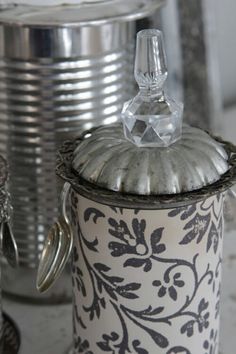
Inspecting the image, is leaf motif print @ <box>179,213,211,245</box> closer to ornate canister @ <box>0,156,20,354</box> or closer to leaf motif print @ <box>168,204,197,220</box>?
leaf motif print @ <box>168,204,197,220</box>

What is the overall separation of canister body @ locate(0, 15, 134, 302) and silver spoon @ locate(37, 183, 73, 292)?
0.38 feet

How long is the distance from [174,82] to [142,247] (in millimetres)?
Answer: 397

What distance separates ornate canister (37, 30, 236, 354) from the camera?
45 centimetres

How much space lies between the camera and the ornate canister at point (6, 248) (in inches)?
20.0

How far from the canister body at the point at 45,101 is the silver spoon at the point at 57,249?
4.5 inches

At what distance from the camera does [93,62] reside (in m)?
0.58

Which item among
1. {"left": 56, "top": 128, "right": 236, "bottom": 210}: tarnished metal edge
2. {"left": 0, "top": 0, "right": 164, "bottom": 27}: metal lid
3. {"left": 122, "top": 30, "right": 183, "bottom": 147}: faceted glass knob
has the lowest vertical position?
{"left": 56, "top": 128, "right": 236, "bottom": 210}: tarnished metal edge

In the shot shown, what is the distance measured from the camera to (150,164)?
0.45 meters

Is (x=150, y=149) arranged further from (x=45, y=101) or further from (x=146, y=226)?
(x=45, y=101)

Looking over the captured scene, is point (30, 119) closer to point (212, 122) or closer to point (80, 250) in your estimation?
point (80, 250)

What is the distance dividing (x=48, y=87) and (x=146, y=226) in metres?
0.17

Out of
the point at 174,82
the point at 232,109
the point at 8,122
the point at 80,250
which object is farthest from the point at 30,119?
the point at 232,109

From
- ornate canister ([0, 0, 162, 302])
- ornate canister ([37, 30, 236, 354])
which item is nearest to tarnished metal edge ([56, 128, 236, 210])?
ornate canister ([37, 30, 236, 354])

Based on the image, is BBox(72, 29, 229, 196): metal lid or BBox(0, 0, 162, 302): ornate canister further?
BBox(0, 0, 162, 302): ornate canister
